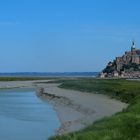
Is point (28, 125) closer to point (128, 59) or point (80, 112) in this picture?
point (80, 112)

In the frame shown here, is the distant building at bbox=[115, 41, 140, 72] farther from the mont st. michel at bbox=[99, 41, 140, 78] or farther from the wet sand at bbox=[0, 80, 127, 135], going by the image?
the wet sand at bbox=[0, 80, 127, 135]

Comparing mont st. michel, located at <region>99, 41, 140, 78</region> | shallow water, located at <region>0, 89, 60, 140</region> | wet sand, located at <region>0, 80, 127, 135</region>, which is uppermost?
mont st. michel, located at <region>99, 41, 140, 78</region>

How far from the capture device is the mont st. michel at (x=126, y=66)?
596ft

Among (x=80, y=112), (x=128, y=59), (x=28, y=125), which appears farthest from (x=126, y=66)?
(x=28, y=125)

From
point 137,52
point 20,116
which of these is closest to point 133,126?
point 20,116

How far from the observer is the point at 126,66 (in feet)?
610

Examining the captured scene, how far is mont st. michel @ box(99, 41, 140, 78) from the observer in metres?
182

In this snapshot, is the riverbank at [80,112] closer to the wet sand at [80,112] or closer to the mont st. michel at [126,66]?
the wet sand at [80,112]

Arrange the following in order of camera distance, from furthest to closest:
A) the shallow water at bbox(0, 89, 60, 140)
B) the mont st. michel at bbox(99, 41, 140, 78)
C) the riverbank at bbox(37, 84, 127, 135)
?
the mont st. michel at bbox(99, 41, 140, 78) < the riverbank at bbox(37, 84, 127, 135) < the shallow water at bbox(0, 89, 60, 140)

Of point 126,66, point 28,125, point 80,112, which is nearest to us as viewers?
point 28,125

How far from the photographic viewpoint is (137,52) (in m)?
197

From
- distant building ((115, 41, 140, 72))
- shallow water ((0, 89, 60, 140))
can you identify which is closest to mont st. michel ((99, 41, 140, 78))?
distant building ((115, 41, 140, 72))

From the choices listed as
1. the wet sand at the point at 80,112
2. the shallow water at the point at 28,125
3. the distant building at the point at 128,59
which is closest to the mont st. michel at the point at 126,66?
the distant building at the point at 128,59

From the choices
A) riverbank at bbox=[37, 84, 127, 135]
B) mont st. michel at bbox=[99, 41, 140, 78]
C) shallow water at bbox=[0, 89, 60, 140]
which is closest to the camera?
shallow water at bbox=[0, 89, 60, 140]
